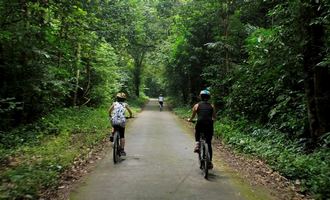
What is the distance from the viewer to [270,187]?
8602 millimetres

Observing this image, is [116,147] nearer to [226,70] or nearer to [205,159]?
[205,159]

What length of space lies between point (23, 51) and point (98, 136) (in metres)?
4.39

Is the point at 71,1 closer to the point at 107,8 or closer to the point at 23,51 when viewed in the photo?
the point at 23,51

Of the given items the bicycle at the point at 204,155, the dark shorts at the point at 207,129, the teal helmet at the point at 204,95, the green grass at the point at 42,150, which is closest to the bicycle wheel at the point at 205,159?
the bicycle at the point at 204,155

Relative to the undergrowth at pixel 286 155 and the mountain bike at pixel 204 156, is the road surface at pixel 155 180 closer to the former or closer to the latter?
the mountain bike at pixel 204 156

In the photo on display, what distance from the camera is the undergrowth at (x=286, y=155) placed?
805cm

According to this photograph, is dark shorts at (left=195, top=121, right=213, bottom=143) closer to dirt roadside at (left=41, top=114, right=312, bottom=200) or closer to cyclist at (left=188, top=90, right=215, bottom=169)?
cyclist at (left=188, top=90, right=215, bottom=169)

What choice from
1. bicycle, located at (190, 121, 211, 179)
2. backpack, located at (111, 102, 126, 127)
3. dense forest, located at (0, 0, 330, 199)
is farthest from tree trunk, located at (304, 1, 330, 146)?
backpack, located at (111, 102, 126, 127)

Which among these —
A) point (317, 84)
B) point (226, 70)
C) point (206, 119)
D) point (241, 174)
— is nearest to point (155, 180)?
point (206, 119)

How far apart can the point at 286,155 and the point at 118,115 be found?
189 inches

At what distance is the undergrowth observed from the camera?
317 inches

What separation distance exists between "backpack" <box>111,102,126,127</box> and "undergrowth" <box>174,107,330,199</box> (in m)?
4.12

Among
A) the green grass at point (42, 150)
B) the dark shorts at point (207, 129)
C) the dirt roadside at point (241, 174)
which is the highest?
the dark shorts at point (207, 129)

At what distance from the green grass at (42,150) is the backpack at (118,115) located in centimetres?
154
